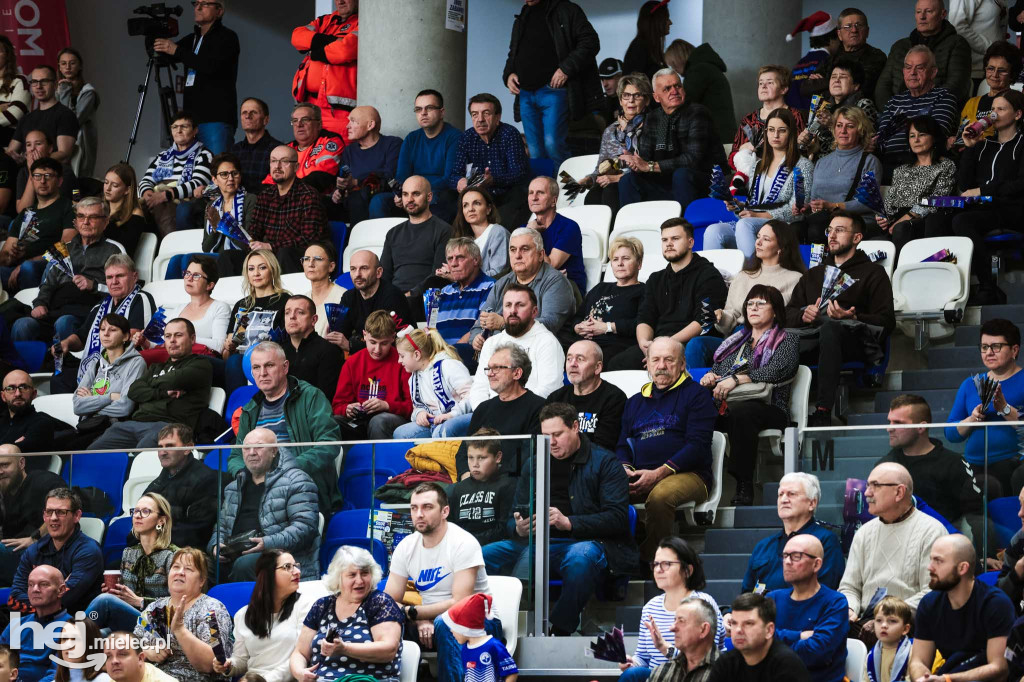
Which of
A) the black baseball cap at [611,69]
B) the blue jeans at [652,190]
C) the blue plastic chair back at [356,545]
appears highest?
the black baseball cap at [611,69]

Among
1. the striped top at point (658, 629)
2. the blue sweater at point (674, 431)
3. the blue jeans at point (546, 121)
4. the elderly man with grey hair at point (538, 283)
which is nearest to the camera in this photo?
the striped top at point (658, 629)

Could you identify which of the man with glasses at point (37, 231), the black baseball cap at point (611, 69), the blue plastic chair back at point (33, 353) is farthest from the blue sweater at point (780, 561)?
the black baseball cap at point (611, 69)

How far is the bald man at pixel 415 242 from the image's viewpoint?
8.36 m

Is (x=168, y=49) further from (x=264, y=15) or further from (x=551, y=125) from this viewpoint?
(x=551, y=125)

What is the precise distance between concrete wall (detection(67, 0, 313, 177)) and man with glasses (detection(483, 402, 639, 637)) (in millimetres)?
7018

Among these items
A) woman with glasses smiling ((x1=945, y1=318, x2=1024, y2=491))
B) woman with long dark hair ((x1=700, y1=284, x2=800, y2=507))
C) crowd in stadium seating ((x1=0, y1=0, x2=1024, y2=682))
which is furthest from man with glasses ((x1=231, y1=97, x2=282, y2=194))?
woman with glasses smiling ((x1=945, y1=318, x2=1024, y2=491))

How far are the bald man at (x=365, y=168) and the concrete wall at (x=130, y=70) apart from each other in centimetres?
335

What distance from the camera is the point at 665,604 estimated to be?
17.7 feet

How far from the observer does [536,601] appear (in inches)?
225

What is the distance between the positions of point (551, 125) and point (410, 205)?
135 centimetres

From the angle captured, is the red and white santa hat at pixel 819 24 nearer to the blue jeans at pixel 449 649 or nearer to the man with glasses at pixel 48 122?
the man with glasses at pixel 48 122

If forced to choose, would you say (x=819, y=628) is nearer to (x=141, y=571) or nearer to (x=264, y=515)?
(x=264, y=515)

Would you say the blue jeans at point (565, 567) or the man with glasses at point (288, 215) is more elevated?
the man with glasses at point (288, 215)

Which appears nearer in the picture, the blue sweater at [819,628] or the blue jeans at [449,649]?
the blue sweater at [819,628]
